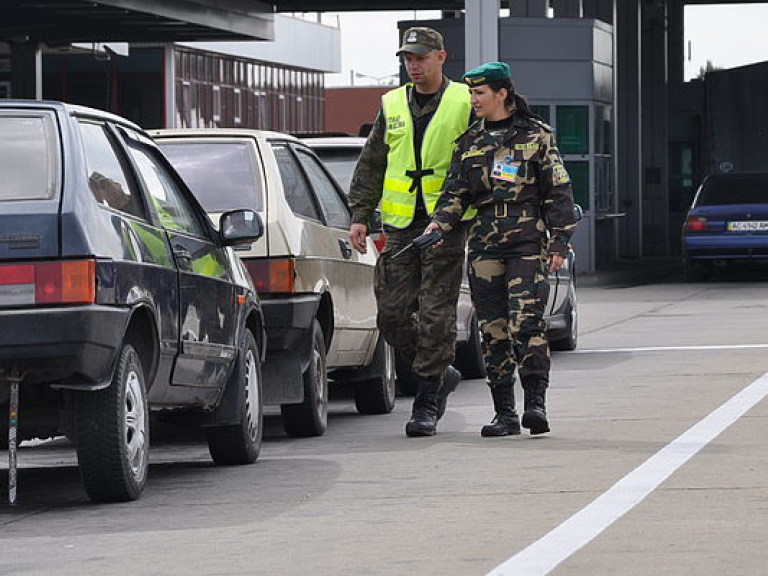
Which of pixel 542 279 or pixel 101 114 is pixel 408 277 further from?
pixel 101 114

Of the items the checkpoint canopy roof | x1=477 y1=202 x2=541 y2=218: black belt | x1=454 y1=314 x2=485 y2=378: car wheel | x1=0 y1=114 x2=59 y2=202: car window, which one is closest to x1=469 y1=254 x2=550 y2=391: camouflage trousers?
x1=477 y1=202 x2=541 y2=218: black belt

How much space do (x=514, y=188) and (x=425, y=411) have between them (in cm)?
126

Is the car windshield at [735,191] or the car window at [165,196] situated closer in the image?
the car window at [165,196]

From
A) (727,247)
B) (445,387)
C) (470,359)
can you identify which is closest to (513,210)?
(445,387)

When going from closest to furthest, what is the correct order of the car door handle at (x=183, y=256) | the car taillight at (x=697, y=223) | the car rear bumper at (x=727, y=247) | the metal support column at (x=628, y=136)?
1. the car door handle at (x=183, y=256)
2. the car rear bumper at (x=727, y=247)
3. the car taillight at (x=697, y=223)
4. the metal support column at (x=628, y=136)

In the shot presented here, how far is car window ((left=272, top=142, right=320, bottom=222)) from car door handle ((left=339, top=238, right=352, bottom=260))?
28cm

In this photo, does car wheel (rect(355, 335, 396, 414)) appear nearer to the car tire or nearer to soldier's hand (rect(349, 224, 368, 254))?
the car tire

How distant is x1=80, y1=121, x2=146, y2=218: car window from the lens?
8.72 metres

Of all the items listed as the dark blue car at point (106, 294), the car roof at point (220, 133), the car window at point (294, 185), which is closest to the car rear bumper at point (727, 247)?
the car window at point (294, 185)

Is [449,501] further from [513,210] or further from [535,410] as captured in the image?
[513,210]

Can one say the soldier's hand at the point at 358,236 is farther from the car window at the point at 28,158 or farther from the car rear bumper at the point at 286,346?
the car window at the point at 28,158

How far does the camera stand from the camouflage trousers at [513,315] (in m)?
10.9

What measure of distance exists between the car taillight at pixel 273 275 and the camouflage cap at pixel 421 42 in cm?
122

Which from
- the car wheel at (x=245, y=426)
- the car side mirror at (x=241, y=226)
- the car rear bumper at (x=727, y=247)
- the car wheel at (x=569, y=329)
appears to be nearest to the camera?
the car side mirror at (x=241, y=226)
